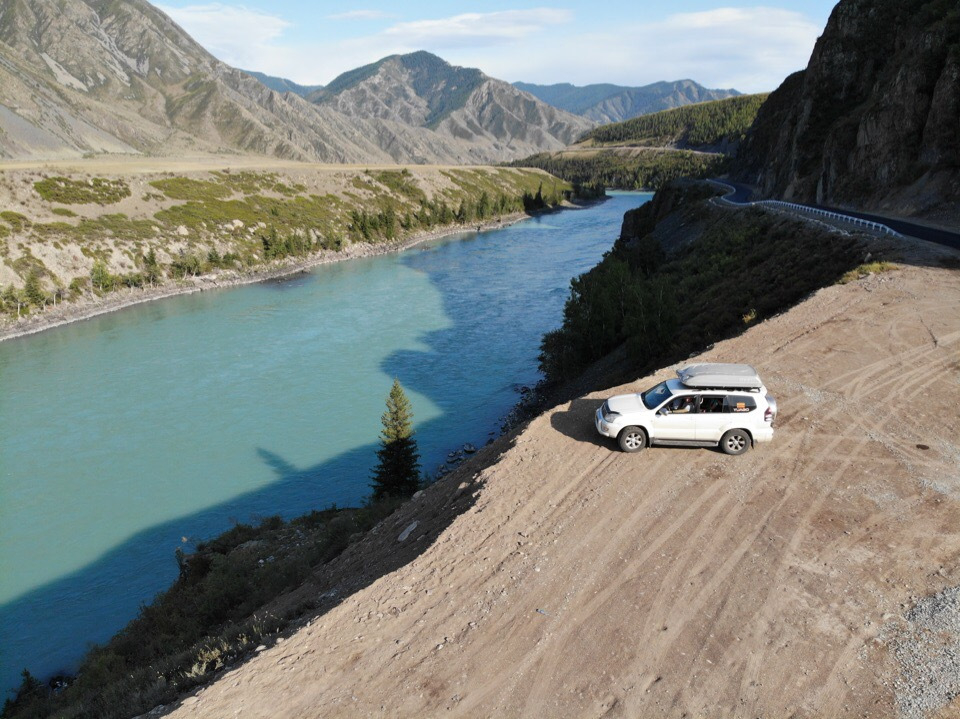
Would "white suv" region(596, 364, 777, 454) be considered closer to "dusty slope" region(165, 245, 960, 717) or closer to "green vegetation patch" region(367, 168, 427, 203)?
"dusty slope" region(165, 245, 960, 717)

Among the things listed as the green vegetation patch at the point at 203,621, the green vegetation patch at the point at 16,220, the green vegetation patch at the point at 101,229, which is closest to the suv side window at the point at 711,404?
the green vegetation patch at the point at 203,621

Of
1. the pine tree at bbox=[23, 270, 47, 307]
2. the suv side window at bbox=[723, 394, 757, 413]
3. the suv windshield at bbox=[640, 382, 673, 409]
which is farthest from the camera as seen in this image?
the pine tree at bbox=[23, 270, 47, 307]

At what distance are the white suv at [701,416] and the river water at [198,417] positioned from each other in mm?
18360

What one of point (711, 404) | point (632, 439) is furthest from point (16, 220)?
point (711, 404)

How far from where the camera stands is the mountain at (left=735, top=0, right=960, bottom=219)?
39.7 m

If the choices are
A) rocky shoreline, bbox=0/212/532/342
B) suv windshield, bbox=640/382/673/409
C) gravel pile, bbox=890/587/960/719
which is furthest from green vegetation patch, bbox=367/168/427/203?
gravel pile, bbox=890/587/960/719

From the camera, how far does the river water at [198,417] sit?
26.0 m

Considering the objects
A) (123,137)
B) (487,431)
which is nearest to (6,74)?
(123,137)

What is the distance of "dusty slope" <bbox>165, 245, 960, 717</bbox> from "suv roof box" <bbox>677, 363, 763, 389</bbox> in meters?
1.91

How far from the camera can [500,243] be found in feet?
373

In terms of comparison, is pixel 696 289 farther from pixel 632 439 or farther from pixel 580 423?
pixel 632 439

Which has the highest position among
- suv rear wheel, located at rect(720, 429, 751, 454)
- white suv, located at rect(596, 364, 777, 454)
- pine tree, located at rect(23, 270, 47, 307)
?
white suv, located at rect(596, 364, 777, 454)

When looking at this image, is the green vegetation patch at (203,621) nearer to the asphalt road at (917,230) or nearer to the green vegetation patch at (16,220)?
the asphalt road at (917,230)

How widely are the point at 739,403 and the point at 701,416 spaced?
→ 1058 millimetres
